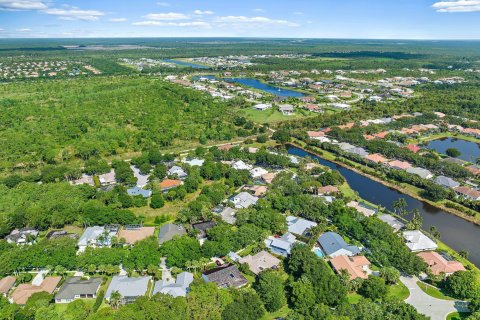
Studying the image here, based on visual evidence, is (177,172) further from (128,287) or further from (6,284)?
(6,284)

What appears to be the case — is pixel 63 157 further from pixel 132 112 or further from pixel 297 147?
pixel 297 147

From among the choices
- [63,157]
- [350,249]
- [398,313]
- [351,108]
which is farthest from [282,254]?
[351,108]

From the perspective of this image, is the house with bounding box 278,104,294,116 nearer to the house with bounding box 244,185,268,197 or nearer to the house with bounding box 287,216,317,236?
the house with bounding box 244,185,268,197

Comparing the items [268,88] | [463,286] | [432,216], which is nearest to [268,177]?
[432,216]

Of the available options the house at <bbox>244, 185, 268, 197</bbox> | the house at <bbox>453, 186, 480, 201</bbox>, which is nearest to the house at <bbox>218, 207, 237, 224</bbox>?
the house at <bbox>244, 185, 268, 197</bbox>

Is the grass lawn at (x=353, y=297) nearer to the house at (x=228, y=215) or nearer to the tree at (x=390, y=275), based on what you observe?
the tree at (x=390, y=275)

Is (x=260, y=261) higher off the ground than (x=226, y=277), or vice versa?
(x=226, y=277)
